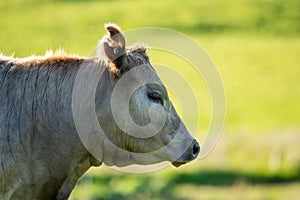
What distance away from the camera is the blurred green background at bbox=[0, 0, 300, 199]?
103 feet

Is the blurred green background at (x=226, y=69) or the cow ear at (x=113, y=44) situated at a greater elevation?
the blurred green background at (x=226, y=69)

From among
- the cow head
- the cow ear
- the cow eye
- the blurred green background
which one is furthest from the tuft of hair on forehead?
the blurred green background

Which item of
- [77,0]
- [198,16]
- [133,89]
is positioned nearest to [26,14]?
[77,0]

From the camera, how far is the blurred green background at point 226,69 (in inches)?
1232

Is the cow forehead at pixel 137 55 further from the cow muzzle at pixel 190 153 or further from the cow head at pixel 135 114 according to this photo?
the cow muzzle at pixel 190 153

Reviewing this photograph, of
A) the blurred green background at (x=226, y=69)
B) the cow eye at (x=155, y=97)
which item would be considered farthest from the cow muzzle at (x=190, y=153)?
the blurred green background at (x=226, y=69)

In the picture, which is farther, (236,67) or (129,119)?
(236,67)

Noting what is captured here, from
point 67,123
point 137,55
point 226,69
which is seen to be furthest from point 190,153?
point 226,69

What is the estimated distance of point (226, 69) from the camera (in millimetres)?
65188

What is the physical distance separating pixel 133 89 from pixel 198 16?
68.9m

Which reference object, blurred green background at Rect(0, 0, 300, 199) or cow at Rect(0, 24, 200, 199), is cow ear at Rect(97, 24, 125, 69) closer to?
cow at Rect(0, 24, 200, 199)

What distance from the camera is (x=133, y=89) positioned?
30.3ft

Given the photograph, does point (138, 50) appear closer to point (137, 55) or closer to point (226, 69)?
point (137, 55)

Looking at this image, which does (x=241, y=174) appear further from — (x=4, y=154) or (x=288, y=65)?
(x=288, y=65)
